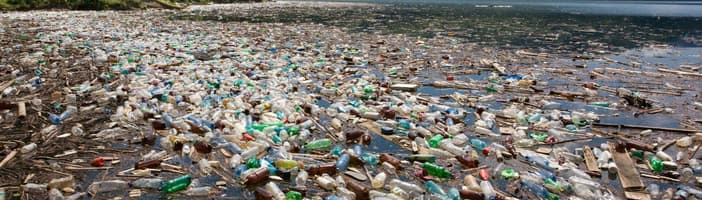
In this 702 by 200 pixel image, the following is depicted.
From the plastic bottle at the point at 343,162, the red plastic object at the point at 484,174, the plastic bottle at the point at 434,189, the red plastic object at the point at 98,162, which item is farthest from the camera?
the plastic bottle at the point at 343,162

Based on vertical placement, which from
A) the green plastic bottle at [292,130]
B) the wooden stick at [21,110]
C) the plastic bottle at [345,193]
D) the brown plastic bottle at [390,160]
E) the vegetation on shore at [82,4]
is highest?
the vegetation on shore at [82,4]

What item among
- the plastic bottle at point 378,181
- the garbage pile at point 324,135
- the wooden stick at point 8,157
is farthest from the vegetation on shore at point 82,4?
the plastic bottle at point 378,181

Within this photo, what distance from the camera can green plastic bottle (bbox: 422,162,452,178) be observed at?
5824mm

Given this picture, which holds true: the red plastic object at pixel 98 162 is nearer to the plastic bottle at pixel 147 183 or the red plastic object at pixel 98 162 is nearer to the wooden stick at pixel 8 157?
the plastic bottle at pixel 147 183

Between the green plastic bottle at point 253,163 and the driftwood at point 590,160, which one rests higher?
the green plastic bottle at point 253,163

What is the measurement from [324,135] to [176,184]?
2709 millimetres

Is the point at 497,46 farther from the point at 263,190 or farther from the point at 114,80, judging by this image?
the point at 263,190

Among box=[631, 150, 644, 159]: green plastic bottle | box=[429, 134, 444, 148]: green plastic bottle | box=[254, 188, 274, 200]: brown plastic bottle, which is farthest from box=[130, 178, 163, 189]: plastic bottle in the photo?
box=[631, 150, 644, 159]: green plastic bottle

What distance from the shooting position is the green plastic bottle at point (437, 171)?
5.82m

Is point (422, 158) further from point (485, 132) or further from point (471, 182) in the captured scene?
point (485, 132)

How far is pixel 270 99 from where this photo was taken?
9352mm

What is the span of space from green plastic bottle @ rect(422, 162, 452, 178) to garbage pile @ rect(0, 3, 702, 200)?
0.7 inches

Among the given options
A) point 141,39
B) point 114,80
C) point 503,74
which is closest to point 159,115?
point 114,80

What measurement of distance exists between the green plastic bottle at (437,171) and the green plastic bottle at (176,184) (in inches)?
123
